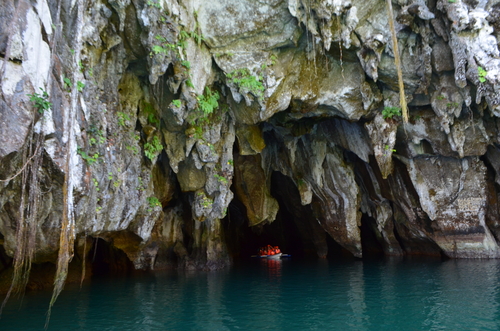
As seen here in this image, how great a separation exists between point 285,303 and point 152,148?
709 centimetres

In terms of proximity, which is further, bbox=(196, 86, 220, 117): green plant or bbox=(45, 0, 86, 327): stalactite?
bbox=(196, 86, 220, 117): green plant

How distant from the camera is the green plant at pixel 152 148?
1395cm

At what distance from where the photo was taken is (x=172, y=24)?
11.5 metres

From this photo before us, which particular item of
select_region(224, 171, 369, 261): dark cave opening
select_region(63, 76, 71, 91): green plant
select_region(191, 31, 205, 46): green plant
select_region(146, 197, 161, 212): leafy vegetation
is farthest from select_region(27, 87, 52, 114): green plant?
select_region(224, 171, 369, 261): dark cave opening

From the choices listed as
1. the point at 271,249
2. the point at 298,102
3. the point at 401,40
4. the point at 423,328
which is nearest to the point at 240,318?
the point at 423,328

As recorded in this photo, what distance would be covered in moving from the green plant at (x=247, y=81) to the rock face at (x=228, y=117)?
1.9 inches

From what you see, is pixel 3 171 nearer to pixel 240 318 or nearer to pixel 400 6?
pixel 240 318

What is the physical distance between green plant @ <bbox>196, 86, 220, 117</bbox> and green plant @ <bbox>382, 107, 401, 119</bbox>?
6269 millimetres

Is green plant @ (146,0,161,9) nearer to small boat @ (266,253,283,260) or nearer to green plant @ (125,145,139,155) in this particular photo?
green plant @ (125,145,139,155)

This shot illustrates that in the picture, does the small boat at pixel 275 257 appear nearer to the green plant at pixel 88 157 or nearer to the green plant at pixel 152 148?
the green plant at pixel 152 148

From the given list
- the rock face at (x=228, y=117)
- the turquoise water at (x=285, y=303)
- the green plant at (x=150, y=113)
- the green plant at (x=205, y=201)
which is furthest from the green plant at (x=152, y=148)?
the turquoise water at (x=285, y=303)

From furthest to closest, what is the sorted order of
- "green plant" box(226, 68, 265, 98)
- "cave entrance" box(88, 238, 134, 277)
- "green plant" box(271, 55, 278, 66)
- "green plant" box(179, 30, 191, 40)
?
1. "cave entrance" box(88, 238, 134, 277)
2. "green plant" box(271, 55, 278, 66)
3. "green plant" box(226, 68, 265, 98)
4. "green plant" box(179, 30, 191, 40)

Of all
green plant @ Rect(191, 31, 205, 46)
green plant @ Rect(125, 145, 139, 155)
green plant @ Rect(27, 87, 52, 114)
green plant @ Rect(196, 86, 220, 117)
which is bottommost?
green plant @ Rect(27, 87, 52, 114)

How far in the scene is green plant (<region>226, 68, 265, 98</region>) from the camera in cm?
1315
